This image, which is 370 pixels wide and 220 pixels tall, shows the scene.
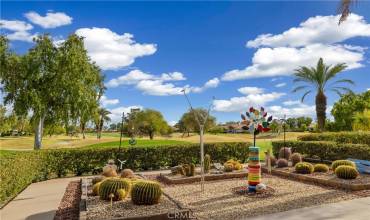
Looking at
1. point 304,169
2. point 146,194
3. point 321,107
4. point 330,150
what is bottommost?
point 146,194

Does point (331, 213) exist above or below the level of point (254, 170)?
below

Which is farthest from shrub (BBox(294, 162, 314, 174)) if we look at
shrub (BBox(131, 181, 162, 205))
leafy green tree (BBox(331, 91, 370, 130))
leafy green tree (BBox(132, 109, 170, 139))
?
leafy green tree (BBox(132, 109, 170, 139))

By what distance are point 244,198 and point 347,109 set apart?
50399 mm

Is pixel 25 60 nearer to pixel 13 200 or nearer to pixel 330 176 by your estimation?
pixel 13 200

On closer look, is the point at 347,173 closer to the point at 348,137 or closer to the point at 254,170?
the point at 254,170

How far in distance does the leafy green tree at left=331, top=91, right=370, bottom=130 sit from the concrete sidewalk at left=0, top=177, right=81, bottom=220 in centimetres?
4829

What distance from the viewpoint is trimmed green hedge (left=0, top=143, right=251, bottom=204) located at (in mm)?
13070

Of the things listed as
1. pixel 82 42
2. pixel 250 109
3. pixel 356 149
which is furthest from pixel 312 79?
pixel 250 109

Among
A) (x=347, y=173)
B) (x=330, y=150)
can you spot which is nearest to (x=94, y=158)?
(x=347, y=173)

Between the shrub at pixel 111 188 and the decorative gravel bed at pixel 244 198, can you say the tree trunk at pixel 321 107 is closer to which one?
the decorative gravel bed at pixel 244 198

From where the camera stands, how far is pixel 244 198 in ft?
33.6

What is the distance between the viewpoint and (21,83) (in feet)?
82.0

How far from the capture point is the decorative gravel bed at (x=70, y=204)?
28.2 ft

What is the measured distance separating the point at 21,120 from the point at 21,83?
315 centimetres
